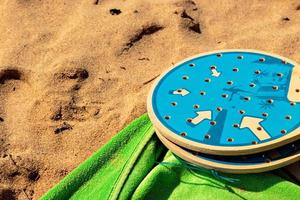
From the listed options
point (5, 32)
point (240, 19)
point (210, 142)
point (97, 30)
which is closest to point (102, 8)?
point (97, 30)

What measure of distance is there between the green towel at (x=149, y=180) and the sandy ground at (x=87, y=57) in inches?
3.7

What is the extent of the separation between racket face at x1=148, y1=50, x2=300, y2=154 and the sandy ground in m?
0.22

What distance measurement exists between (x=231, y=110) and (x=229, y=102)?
0.03 meters

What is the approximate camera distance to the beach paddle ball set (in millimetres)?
1231

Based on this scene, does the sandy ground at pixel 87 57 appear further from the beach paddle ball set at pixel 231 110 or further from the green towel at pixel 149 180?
the beach paddle ball set at pixel 231 110

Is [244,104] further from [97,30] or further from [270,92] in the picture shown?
[97,30]

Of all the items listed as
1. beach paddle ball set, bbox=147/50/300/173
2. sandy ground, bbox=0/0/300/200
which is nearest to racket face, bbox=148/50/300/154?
beach paddle ball set, bbox=147/50/300/173

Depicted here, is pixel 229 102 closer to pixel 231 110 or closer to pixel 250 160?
pixel 231 110

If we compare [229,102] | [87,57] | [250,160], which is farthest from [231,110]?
[87,57]

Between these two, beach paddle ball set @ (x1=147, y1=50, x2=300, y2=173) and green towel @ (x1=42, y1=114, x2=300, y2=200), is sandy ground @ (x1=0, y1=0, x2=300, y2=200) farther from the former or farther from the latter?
beach paddle ball set @ (x1=147, y1=50, x2=300, y2=173)

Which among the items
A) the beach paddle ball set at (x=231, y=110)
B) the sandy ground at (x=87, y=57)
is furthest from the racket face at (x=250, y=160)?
the sandy ground at (x=87, y=57)

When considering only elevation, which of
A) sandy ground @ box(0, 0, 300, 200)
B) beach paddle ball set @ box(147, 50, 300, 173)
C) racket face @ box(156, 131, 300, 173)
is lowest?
sandy ground @ box(0, 0, 300, 200)

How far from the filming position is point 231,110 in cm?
131

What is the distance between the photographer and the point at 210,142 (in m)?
1.24
